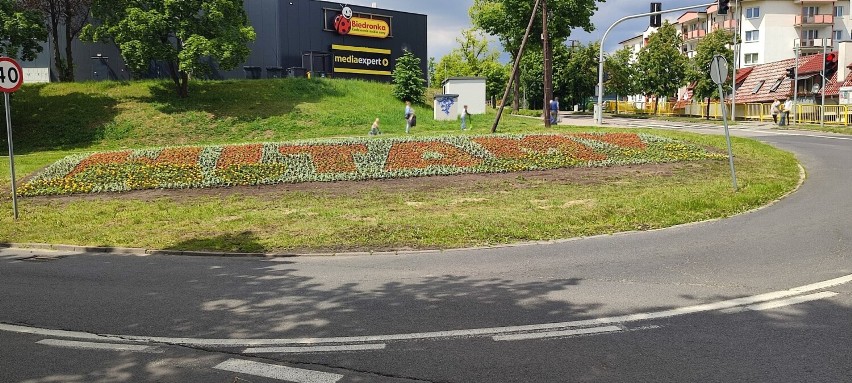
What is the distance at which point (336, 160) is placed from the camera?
739 inches

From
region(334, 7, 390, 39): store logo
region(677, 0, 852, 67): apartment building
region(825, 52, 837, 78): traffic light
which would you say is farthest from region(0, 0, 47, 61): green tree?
region(677, 0, 852, 67): apartment building

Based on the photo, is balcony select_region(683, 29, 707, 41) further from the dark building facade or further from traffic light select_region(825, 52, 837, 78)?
the dark building facade

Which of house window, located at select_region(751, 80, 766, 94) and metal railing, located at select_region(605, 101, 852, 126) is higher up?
house window, located at select_region(751, 80, 766, 94)

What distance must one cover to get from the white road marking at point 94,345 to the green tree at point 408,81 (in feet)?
120

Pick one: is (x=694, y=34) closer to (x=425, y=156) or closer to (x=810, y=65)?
(x=810, y=65)

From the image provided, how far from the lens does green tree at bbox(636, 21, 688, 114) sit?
63.2 m

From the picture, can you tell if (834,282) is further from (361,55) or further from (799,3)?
(799,3)

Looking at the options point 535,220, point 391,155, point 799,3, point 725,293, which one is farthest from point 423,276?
point 799,3

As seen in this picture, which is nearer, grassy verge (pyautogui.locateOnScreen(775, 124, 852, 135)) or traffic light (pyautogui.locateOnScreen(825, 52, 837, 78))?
grassy verge (pyautogui.locateOnScreen(775, 124, 852, 135))

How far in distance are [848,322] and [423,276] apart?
4.46 meters

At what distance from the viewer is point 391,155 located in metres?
19.1

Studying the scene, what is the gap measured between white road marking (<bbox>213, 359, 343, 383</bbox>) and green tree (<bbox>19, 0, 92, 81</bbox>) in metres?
37.8

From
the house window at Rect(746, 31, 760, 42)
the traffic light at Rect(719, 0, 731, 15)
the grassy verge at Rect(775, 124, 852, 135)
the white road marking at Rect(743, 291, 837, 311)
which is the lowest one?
the white road marking at Rect(743, 291, 837, 311)

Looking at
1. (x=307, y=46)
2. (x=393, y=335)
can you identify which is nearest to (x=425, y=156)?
(x=393, y=335)
